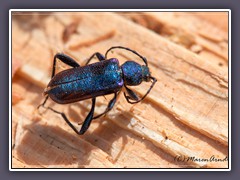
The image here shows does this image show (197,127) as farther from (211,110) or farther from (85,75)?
(85,75)

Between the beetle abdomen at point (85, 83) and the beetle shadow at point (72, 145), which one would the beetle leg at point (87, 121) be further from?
the beetle abdomen at point (85, 83)

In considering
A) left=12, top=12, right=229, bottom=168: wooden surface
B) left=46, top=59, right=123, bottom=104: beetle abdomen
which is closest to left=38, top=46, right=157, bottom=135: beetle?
left=46, top=59, right=123, bottom=104: beetle abdomen

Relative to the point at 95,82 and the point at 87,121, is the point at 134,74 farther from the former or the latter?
the point at 87,121

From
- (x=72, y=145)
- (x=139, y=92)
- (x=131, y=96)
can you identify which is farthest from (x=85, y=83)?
(x=72, y=145)

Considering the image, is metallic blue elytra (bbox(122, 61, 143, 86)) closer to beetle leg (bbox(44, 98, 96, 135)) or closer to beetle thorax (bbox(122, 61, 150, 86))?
beetle thorax (bbox(122, 61, 150, 86))

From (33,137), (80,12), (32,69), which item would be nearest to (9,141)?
(33,137)
